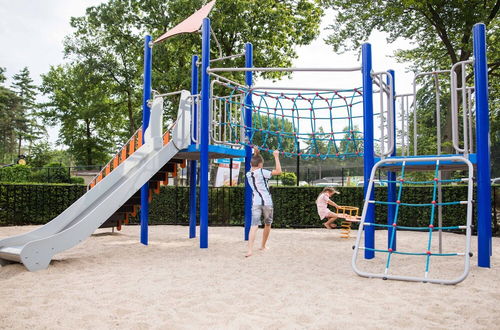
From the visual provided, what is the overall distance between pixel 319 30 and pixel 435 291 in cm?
1863

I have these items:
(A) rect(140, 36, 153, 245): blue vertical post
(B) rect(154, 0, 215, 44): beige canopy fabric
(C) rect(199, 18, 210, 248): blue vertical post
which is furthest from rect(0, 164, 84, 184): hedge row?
(C) rect(199, 18, 210, 248): blue vertical post

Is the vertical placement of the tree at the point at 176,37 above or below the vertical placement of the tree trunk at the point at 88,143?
above

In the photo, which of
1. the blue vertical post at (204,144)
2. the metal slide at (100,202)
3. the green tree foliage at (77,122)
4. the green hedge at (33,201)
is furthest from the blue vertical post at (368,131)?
the green tree foliage at (77,122)

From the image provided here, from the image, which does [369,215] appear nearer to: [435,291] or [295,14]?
[435,291]

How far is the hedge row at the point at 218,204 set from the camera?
11.3 m

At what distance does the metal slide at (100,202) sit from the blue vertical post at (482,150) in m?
4.48

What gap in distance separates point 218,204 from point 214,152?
5443 millimetres

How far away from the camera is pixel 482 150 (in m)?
5.22

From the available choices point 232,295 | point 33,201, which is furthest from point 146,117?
point 33,201

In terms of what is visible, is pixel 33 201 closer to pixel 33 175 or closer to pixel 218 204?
pixel 218 204

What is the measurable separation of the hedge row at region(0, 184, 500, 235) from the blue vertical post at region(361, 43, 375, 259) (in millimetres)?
5834

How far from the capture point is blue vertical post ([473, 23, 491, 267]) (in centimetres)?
520

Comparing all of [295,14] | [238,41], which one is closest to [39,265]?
[238,41]

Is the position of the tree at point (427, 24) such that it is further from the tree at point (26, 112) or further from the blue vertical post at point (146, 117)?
the tree at point (26, 112)
